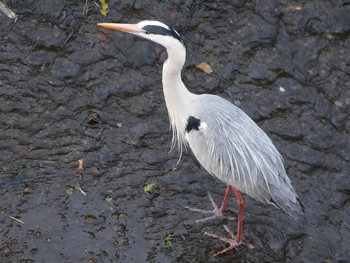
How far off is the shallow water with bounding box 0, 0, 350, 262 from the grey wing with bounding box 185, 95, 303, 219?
47cm

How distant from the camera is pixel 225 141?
4102 millimetres

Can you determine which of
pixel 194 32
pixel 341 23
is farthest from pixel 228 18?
pixel 341 23

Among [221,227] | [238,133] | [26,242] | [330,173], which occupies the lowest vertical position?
[26,242]

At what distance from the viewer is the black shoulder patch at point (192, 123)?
13.7 ft

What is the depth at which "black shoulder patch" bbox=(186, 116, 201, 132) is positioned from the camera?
164 inches

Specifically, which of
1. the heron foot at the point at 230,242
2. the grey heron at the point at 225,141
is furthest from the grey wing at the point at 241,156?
the heron foot at the point at 230,242

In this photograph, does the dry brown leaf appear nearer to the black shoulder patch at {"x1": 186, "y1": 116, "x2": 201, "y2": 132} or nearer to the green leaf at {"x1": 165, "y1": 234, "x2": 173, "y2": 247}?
the black shoulder patch at {"x1": 186, "y1": 116, "x2": 201, "y2": 132}

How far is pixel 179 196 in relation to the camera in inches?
179

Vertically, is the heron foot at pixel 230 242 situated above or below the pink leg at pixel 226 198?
below

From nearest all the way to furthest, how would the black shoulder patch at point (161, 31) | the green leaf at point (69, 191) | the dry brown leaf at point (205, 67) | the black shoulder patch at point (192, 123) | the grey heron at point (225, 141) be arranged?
1. the black shoulder patch at point (161, 31)
2. the grey heron at point (225, 141)
3. the black shoulder patch at point (192, 123)
4. the green leaf at point (69, 191)
5. the dry brown leaf at point (205, 67)

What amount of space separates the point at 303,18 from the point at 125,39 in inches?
63.0

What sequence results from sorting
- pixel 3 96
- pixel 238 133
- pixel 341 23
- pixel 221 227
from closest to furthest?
pixel 238 133
pixel 221 227
pixel 3 96
pixel 341 23

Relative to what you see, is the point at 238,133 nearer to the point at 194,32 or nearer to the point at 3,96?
the point at 194,32

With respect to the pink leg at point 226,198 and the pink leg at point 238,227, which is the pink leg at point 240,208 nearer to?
the pink leg at point 238,227
